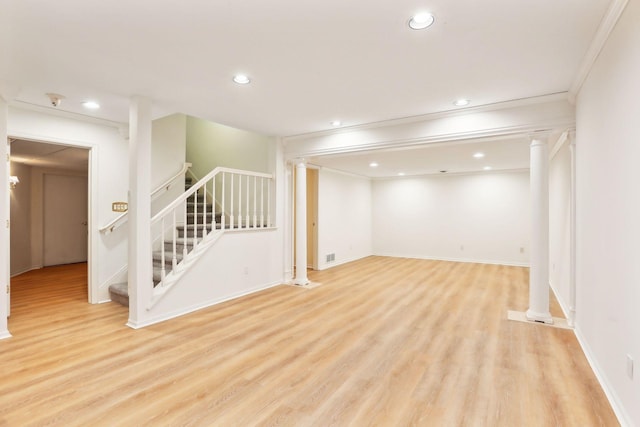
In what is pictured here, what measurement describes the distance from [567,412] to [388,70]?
272cm

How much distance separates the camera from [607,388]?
2129mm

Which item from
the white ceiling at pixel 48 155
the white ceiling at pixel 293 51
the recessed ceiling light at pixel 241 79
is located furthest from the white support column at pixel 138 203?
the white ceiling at pixel 48 155

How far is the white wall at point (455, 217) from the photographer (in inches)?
292

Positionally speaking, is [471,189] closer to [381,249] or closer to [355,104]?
[381,249]

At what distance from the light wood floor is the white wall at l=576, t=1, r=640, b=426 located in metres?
0.27

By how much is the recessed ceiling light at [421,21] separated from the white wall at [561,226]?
270 cm

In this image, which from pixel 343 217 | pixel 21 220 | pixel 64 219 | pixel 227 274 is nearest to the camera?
pixel 227 274

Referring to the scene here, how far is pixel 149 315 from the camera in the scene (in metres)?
3.47

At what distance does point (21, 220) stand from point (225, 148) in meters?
4.63

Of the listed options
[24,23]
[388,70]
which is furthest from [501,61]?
[24,23]

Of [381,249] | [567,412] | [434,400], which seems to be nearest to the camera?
[567,412]

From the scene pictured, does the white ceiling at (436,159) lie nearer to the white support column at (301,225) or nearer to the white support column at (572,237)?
the white support column at (301,225)

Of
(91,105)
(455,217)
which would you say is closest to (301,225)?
(91,105)

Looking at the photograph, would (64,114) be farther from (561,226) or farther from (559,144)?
(561,226)
